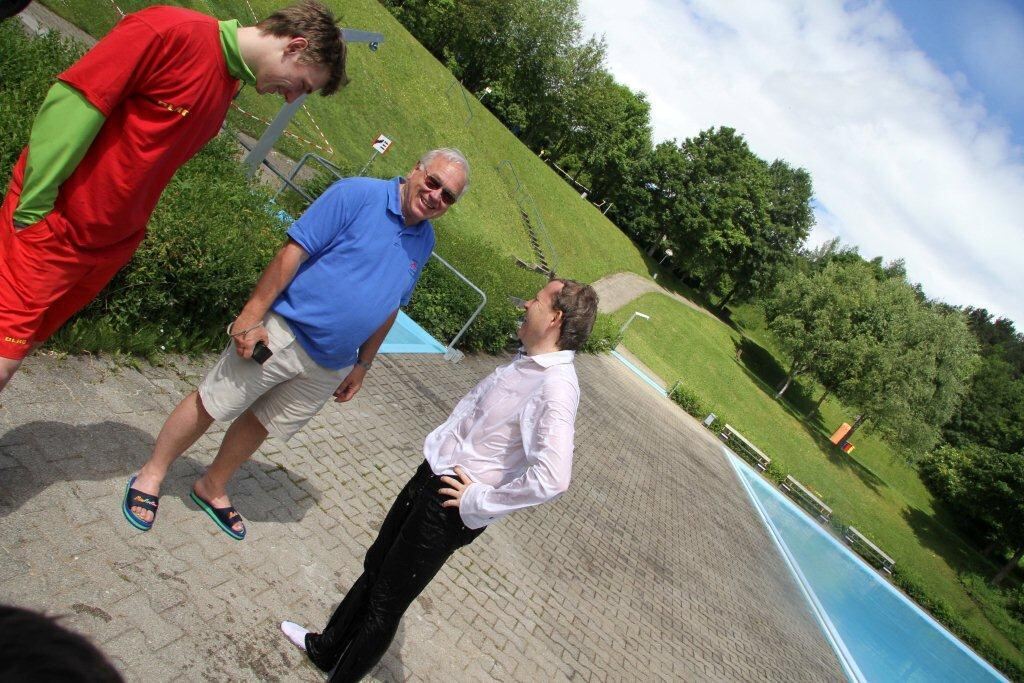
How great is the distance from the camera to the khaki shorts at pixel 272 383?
3.16 meters

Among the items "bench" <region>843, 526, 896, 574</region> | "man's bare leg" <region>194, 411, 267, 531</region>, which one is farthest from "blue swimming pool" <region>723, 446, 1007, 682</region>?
"man's bare leg" <region>194, 411, 267, 531</region>

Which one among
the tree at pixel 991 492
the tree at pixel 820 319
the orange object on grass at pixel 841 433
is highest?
the tree at pixel 820 319

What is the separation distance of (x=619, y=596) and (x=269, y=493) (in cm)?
455

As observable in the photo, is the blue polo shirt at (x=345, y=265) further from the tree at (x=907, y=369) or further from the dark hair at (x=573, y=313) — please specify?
the tree at (x=907, y=369)

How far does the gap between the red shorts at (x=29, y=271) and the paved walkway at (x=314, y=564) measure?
109 cm

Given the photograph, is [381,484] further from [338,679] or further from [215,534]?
[338,679]

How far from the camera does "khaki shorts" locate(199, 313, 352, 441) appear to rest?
10.4 feet

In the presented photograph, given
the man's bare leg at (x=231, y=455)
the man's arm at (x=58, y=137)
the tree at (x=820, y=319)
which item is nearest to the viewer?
the man's arm at (x=58, y=137)

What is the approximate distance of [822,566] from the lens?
18109 millimetres

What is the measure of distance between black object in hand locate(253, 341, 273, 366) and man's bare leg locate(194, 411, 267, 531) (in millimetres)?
536

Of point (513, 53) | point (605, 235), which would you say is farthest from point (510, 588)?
point (513, 53)

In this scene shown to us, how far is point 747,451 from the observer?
25391 mm

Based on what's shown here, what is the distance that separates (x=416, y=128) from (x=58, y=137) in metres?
23.1

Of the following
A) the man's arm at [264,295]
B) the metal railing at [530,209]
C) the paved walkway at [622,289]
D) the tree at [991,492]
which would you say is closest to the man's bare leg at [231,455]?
the man's arm at [264,295]
